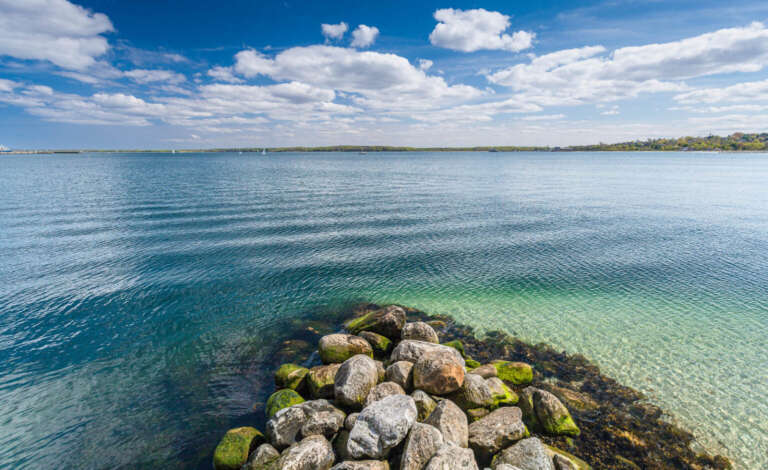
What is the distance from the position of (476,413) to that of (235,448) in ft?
23.7

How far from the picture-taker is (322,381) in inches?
460

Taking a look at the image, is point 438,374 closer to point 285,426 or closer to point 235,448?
point 285,426

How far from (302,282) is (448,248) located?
13.0m

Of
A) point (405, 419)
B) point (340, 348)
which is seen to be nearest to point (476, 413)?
point (405, 419)

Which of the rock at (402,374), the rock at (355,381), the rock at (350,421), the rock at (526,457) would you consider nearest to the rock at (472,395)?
the rock at (402,374)

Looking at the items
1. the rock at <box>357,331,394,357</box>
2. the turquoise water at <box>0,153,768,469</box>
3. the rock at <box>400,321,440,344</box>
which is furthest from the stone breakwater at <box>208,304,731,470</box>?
the turquoise water at <box>0,153,768,469</box>

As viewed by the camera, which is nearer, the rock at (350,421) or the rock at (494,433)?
the rock at (494,433)

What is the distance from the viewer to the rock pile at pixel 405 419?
27.7ft

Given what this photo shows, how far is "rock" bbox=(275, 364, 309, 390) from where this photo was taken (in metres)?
12.2

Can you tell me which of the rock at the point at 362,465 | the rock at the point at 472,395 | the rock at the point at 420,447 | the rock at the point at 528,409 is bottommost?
the rock at the point at 528,409

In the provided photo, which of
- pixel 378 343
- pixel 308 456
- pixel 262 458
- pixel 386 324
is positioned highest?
pixel 386 324

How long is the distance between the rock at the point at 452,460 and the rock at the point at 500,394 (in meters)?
3.24

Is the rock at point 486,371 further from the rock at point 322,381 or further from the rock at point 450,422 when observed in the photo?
the rock at point 322,381

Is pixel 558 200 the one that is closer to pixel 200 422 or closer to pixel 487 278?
pixel 487 278
